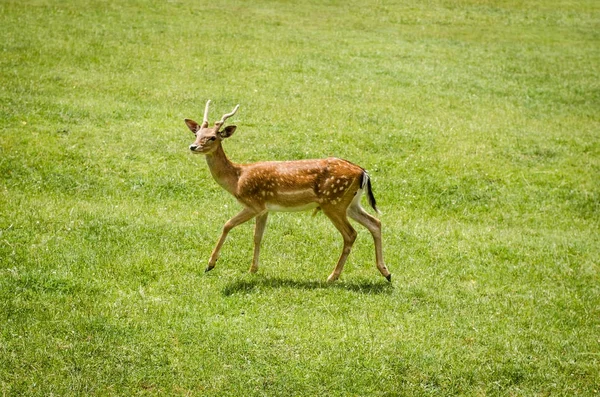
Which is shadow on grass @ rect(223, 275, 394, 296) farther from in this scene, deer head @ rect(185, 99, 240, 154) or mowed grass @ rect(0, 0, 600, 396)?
deer head @ rect(185, 99, 240, 154)

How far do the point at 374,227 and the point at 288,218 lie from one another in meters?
2.81

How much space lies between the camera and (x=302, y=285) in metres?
10.8

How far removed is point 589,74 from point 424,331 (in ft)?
69.1

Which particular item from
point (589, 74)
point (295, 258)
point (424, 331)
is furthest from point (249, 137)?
point (589, 74)

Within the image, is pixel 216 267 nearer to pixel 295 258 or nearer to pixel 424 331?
pixel 295 258

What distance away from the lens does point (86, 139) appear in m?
16.6

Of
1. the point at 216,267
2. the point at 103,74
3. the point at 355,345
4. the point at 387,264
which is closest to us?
the point at 355,345

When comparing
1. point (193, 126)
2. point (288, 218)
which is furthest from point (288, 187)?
point (288, 218)

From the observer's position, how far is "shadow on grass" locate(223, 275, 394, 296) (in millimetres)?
10555

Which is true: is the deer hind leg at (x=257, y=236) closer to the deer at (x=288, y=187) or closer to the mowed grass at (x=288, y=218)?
the deer at (x=288, y=187)

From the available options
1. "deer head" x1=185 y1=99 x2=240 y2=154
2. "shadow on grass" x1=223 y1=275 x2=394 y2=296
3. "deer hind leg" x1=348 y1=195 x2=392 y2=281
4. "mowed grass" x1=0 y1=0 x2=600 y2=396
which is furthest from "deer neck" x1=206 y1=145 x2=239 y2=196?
"deer hind leg" x1=348 y1=195 x2=392 y2=281

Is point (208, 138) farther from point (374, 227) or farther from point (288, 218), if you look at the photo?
point (288, 218)

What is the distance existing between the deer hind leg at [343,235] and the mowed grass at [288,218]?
22 cm

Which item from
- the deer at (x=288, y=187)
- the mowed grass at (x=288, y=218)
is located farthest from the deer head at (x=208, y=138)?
the mowed grass at (x=288, y=218)
